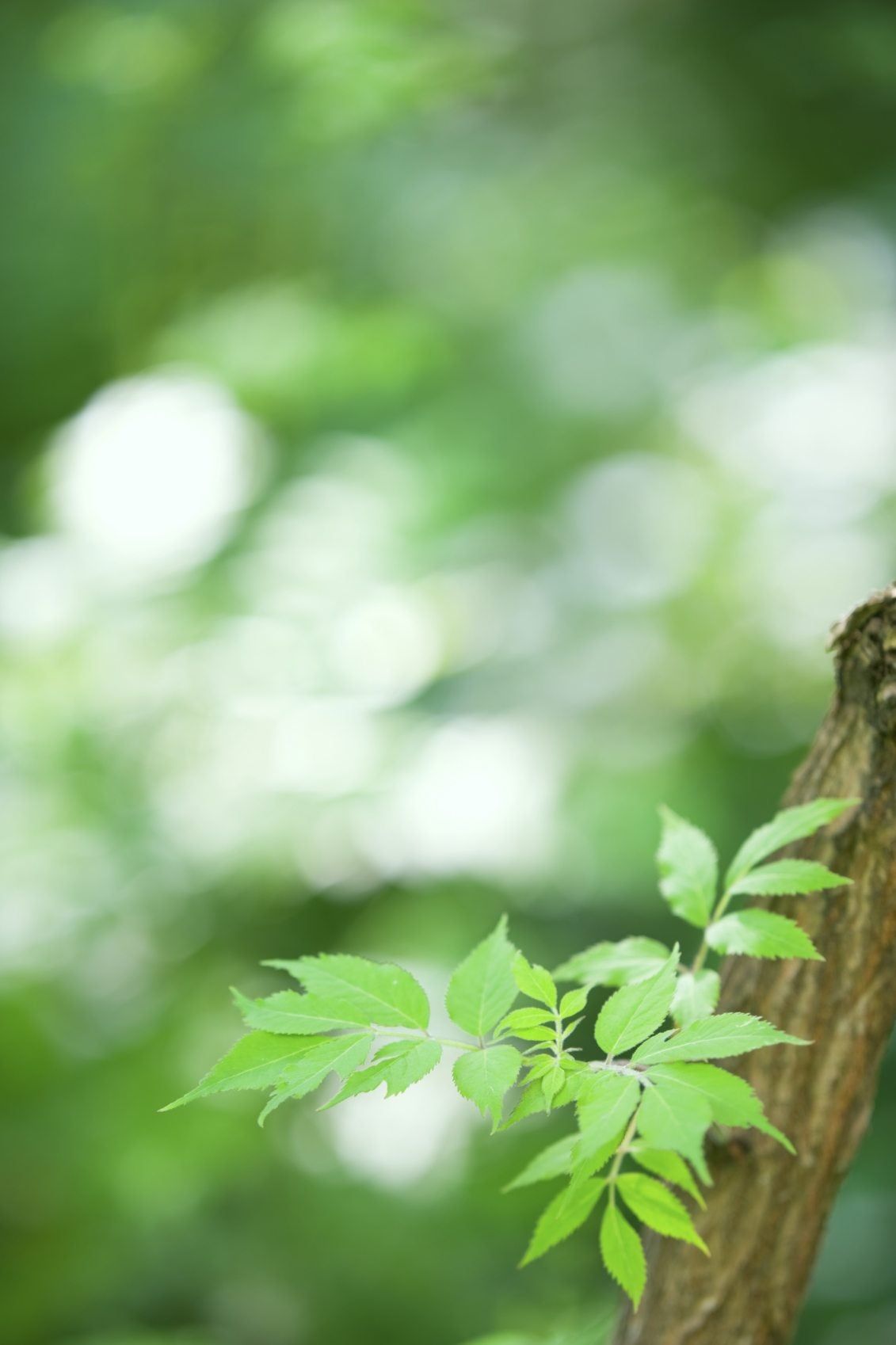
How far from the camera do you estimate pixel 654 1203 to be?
258mm

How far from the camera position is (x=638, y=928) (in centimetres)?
119

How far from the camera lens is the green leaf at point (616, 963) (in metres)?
0.32

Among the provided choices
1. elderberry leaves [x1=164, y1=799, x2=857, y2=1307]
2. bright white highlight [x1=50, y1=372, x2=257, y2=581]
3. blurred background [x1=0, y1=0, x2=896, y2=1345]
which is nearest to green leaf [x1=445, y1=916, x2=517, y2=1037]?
elderberry leaves [x1=164, y1=799, x2=857, y2=1307]

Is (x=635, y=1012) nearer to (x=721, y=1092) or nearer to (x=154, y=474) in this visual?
(x=721, y=1092)

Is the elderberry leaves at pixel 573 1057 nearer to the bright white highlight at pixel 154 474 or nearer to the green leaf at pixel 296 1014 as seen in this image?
the green leaf at pixel 296 1014

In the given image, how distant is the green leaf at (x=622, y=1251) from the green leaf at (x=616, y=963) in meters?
0.07

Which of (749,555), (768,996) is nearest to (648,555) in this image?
(749,555)

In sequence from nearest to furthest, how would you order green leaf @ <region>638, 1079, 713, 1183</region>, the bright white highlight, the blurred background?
green leaf @ <region>638, 1079, 713, 1183</region> → the blurred background → the bright white highlight

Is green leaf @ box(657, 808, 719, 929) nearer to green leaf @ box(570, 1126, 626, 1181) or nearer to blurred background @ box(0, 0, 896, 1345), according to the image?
green leaf @ box(570, 1126, 626, 1181)

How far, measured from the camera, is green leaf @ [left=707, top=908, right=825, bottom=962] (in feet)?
0.92

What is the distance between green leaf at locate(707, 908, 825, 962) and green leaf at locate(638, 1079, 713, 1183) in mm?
50

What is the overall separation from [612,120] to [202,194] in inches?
23.5

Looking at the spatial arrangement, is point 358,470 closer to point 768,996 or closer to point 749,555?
point 749,555

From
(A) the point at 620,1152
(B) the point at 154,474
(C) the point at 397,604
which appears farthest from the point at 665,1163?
(B) the point at 154,474
